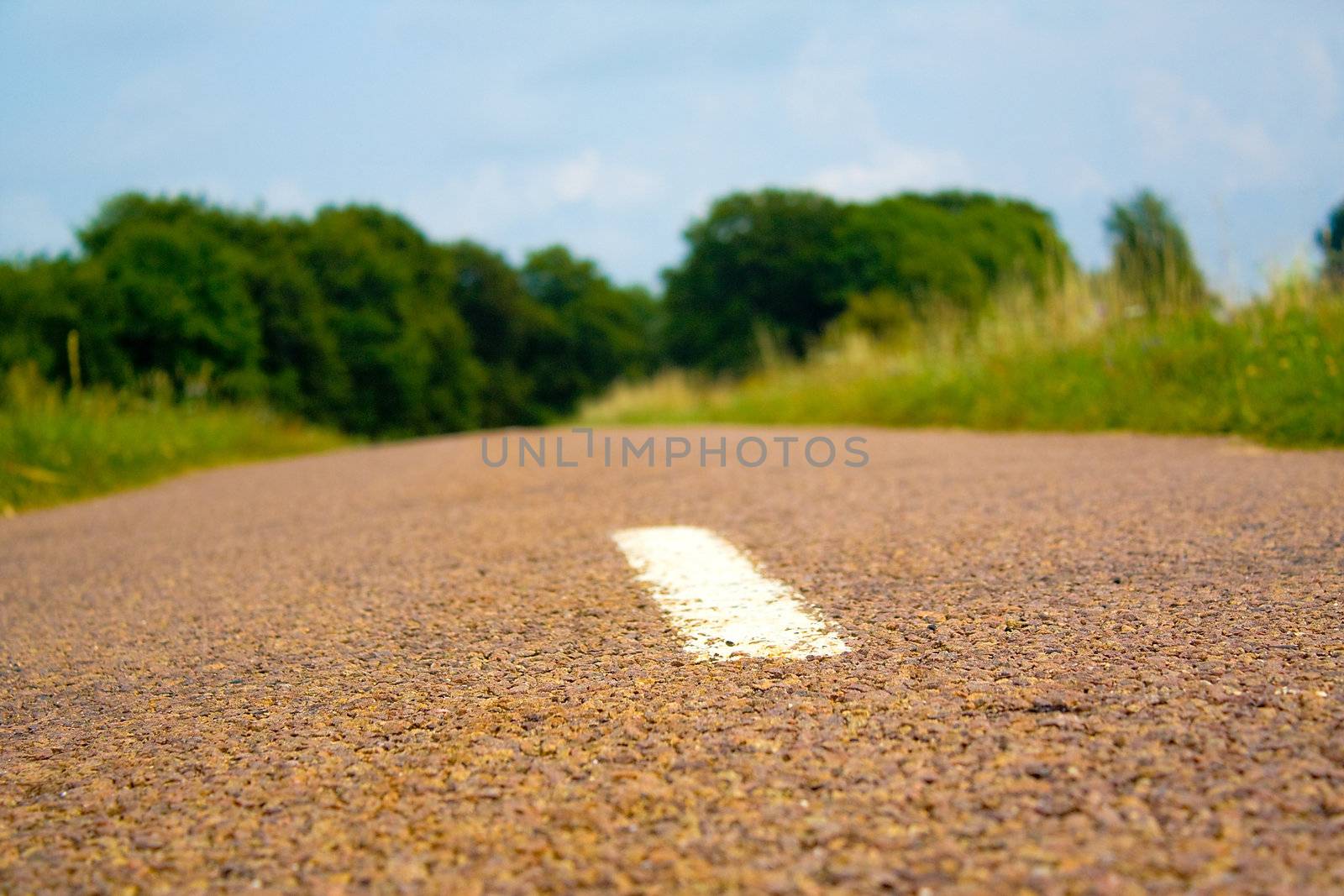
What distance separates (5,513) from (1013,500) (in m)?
7.08

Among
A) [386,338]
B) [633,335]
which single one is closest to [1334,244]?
[386,338]

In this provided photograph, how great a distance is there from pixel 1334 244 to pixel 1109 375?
1981 millimetres

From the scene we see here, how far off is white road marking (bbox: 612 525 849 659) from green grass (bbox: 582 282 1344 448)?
4.43 m

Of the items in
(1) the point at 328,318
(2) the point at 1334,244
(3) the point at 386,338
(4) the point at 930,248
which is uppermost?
(4) the point at 930,248

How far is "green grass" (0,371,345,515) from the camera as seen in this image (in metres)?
8.83

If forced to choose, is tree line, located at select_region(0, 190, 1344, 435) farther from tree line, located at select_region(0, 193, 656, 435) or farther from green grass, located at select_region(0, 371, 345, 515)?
green grass, located at select_region(0, 371, 345, 515)

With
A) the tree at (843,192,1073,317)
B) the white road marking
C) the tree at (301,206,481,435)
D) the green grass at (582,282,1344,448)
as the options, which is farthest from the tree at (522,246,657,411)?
the white road marking

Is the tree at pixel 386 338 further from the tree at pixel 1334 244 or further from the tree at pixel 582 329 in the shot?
the tree at pixel 1334 244

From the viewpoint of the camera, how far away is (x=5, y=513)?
25.7 feet

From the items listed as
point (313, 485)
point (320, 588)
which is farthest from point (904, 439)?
point (320, 588)

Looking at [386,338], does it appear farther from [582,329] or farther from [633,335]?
[633,335]

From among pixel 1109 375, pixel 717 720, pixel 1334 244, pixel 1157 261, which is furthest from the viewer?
pixel 1157 261

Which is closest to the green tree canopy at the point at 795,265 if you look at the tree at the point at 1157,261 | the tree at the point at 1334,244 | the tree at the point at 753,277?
the tree at the point at 753,277

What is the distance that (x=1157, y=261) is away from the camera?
36.7 ft
